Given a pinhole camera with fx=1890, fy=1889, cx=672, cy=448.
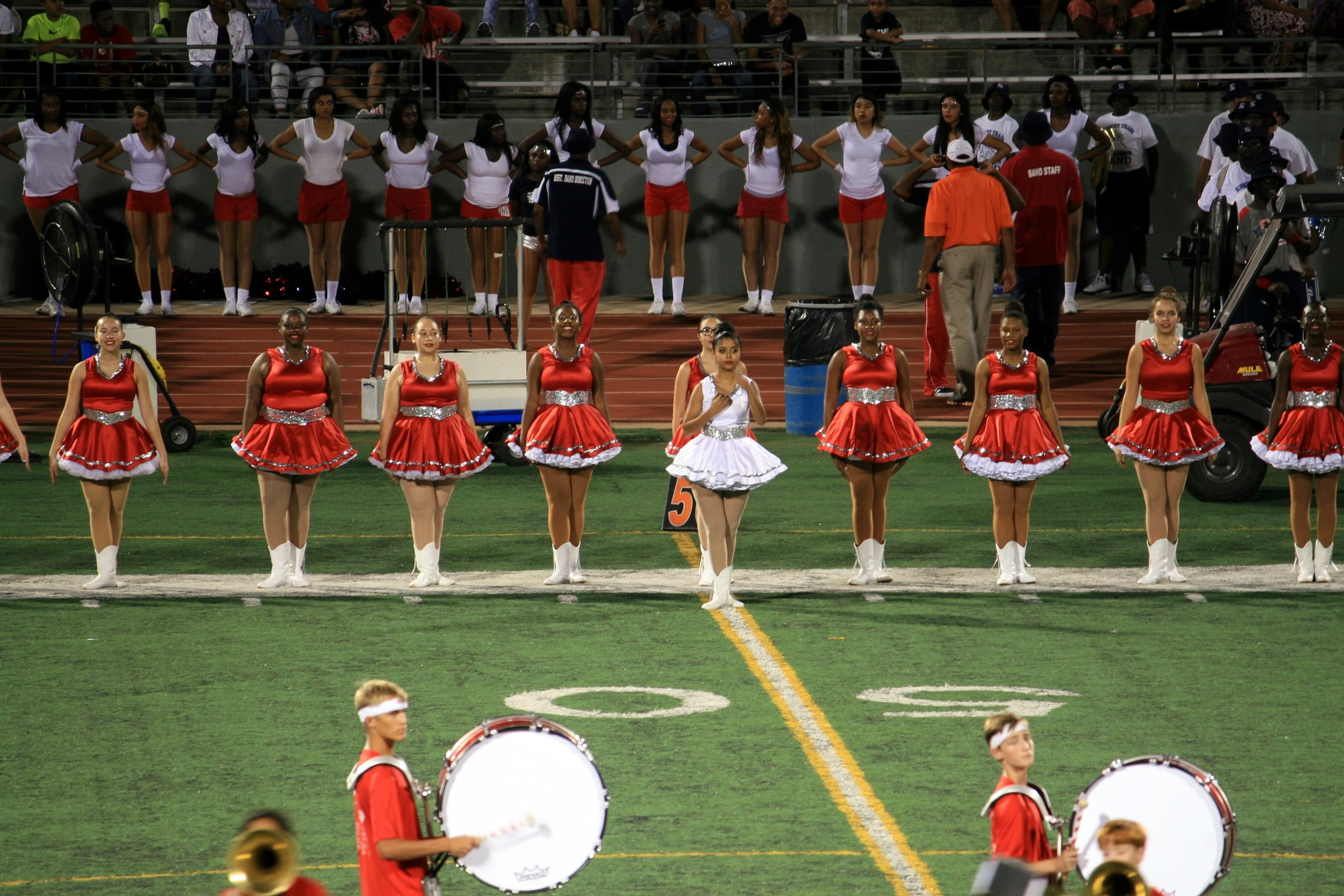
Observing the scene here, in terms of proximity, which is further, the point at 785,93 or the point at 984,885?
the point at 785,93

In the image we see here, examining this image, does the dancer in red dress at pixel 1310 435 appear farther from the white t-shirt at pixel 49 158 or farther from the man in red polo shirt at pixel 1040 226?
the white t-shirt at pixel 49 158

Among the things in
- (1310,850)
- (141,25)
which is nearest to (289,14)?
(141,25)

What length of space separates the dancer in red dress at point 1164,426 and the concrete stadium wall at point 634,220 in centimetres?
1245

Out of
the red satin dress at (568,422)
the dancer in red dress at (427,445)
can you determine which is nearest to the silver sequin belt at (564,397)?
the red satin dress at (568,422)

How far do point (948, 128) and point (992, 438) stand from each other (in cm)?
732

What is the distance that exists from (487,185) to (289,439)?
1034cm

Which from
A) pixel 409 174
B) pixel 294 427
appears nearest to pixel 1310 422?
pixel 294 427

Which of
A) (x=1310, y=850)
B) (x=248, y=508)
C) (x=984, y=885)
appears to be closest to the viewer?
(x=984, y=885)

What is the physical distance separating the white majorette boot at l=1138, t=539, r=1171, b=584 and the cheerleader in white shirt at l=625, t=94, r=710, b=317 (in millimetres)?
10457

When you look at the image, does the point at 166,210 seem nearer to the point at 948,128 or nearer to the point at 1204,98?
the point at 948,128

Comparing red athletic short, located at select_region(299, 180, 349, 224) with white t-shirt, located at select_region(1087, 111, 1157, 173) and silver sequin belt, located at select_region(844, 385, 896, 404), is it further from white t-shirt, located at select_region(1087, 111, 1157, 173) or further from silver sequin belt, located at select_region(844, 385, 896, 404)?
silver sequin belt, located at select_region(844, 385, 896, 404)

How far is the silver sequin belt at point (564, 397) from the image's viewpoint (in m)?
11.5

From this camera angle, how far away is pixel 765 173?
21109 mm

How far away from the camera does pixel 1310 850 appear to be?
6668 millimetres
